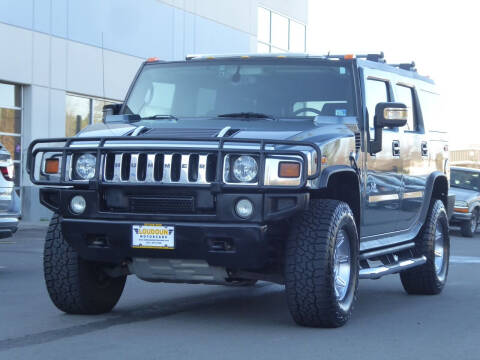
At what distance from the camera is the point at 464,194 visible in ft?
75.6

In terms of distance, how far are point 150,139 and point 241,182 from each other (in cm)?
73

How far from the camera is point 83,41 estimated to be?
82.8ft

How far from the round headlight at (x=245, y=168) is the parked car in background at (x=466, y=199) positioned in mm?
16291

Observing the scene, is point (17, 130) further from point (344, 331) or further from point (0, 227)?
point (344, 331)

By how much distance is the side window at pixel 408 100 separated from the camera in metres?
9.37

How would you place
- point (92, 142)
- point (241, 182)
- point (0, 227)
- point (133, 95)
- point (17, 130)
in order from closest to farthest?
point (241, 182) → point (92, 142) → point (133, 95) → point (0, 227) → point (17, 130)

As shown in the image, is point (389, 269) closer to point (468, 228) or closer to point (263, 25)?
point (468, 228)

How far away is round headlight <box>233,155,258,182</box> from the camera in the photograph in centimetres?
648

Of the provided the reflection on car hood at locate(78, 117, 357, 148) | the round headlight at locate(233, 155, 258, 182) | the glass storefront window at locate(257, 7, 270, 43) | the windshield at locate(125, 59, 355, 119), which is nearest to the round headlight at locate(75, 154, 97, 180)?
the reflection on car hood at locate(78, 117, 357, 148)

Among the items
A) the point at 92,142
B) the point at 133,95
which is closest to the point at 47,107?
the point at 133,95

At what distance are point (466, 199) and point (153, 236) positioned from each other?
1710 cm

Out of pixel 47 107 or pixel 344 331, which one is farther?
pixel 47 107

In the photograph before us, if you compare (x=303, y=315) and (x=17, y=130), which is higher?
(x=17, y=130)

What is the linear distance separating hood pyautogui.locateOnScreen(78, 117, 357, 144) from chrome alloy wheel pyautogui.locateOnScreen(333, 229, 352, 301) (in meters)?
0.76
